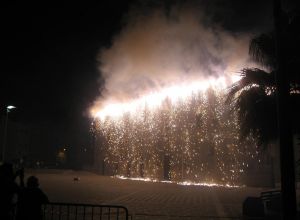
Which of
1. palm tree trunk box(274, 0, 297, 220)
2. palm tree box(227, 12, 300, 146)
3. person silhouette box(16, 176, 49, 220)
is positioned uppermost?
palm tree box(227, 12, 300, 146)

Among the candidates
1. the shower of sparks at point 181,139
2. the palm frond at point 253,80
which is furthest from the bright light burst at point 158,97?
the palm frond at point 253,80

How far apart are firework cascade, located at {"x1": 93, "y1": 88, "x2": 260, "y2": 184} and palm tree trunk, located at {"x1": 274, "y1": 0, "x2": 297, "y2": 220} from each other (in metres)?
21.0

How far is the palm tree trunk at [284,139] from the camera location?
621 cm

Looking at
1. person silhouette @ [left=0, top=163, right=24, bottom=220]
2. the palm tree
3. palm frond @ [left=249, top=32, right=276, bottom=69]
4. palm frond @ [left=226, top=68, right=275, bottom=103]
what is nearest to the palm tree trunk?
person silhouette @ [left=0, top=163, right=24, bottom=220]

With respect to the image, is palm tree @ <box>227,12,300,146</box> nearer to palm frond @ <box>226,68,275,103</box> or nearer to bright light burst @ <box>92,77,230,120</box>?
palm frond @ <box>226,68,275,103</box>

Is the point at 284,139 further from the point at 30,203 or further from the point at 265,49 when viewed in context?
the point at 265,49

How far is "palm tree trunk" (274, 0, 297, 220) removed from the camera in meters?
6.21

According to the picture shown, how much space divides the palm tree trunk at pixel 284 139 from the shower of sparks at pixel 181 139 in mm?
20989

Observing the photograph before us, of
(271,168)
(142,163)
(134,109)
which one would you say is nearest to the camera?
(271,168)

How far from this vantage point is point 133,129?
4481 centimetres

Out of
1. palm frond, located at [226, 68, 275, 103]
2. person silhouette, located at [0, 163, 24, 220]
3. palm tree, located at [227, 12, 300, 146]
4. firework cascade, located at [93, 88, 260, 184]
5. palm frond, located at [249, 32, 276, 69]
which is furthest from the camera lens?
firework cascade, located at [93, 88, 260, 184]

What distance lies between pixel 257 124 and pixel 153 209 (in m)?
5.56

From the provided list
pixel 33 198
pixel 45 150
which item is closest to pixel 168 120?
pixel 33 198

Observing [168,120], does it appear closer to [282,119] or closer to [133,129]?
[133,129]
